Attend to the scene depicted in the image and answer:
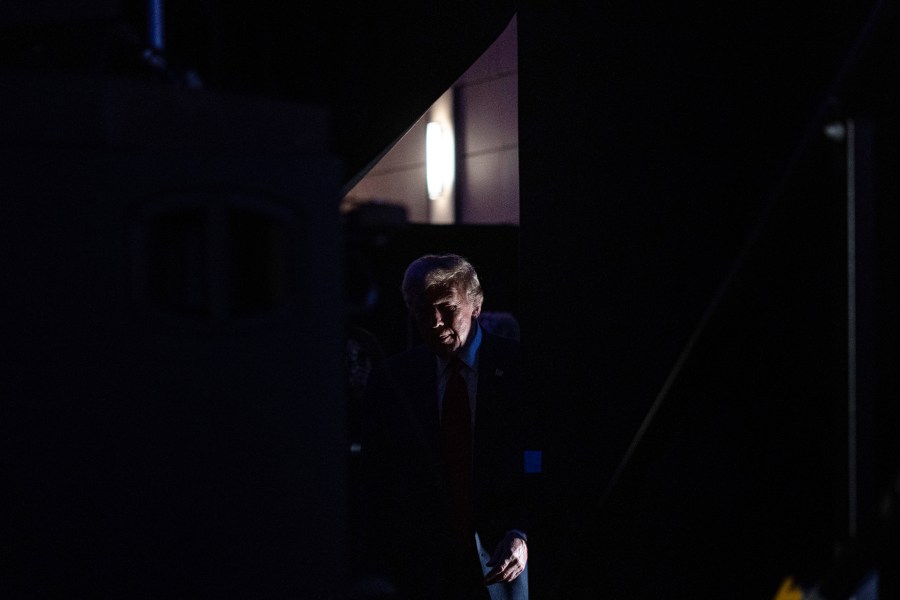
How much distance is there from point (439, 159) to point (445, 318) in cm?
371

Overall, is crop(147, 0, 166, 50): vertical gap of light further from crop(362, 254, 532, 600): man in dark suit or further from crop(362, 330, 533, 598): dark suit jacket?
crop(362, 330, 533, 598): dark suit jacket

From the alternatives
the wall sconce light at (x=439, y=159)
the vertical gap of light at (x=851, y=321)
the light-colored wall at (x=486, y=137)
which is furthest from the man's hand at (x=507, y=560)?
the wall sconce light at (x=439, y=159)

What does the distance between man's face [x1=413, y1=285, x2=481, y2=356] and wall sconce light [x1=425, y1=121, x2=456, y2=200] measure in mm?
3559

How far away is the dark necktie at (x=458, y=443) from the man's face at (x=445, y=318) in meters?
0.06

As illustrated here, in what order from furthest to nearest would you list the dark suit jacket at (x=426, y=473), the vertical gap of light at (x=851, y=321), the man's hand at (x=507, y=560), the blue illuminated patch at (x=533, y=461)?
the dark suit jacket at (x=426, y=473), the man's hand at (x=507, y=560), the blue illuminated patch at (x=533, y=461), the vertical gap of light at (x=851, y=321)

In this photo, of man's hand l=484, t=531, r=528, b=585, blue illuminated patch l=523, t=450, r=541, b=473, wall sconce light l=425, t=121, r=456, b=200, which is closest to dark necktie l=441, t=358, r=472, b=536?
man's hand l=484, t=531, r=528, b=585

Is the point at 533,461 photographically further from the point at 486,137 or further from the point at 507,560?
the point at 486,137

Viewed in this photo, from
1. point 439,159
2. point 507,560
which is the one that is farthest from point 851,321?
point 439,159

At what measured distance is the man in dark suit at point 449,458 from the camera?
233 centimetres

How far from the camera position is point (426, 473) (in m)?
2.42

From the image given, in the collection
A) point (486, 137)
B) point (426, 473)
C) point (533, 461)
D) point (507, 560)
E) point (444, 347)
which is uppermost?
point (486, 137)

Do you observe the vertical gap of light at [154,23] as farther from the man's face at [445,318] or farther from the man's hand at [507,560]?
the man's hand at [507,560]

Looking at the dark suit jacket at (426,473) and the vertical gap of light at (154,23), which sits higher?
the vertical gap of light at (154,23)

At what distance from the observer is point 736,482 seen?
5.17 ft
